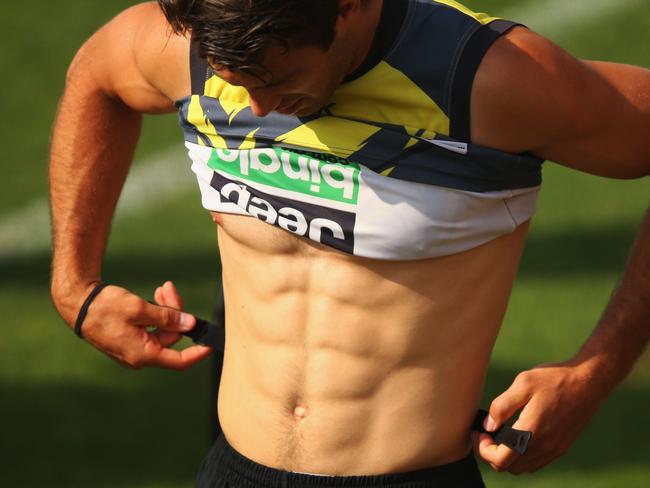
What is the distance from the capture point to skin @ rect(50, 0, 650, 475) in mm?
2535

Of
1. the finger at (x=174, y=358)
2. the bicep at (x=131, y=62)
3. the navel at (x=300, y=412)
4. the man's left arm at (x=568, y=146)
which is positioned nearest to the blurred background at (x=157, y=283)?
the finger at (x=174, y=358)

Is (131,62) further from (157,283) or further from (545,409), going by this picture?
(157,283)

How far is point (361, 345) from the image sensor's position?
111 inches

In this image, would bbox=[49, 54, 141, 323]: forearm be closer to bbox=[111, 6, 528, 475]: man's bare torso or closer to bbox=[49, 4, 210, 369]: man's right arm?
bbox=[49, 4, 210, 369]: man's right arm

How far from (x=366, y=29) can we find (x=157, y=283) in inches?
162

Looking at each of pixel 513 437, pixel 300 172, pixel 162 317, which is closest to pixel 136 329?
pixel 162 317

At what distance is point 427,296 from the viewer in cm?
275

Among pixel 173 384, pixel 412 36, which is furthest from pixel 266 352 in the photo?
pixel 173 384

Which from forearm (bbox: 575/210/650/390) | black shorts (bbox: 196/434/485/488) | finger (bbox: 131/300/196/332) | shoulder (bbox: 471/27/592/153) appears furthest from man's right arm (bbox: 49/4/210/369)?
forearm (bbox: 575/210/650/390)

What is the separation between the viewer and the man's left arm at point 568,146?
8.22 feet

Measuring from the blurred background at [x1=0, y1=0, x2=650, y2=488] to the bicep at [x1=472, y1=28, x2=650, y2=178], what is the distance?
82.1 inches

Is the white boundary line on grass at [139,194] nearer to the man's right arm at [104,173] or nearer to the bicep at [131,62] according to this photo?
the man's right arm at [104,173]

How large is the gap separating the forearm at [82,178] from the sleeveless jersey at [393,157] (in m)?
0.60

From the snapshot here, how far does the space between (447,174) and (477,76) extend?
232 mm
